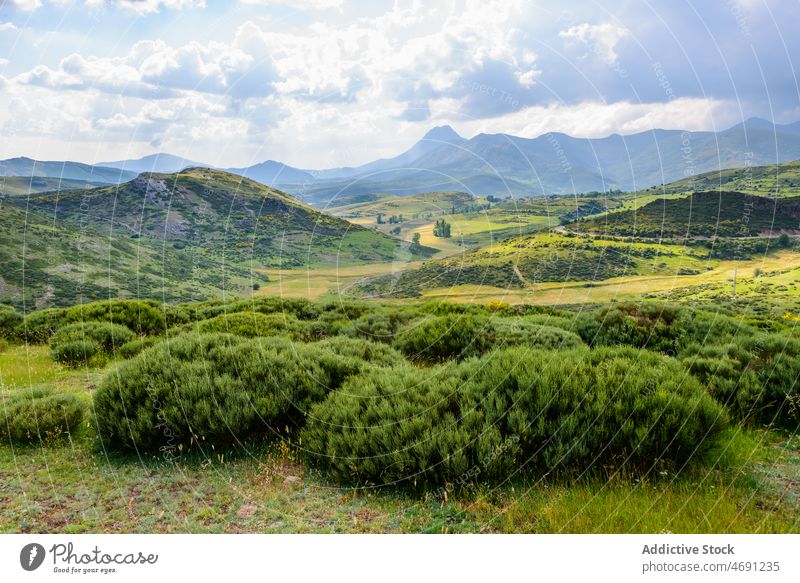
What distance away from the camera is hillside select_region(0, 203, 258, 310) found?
70375 mm

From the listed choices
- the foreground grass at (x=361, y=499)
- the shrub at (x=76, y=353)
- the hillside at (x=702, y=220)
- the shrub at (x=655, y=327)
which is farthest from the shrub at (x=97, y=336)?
the hillside at (x=702, y=220)

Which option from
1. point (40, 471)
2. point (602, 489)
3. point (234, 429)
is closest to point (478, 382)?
point (602, 489)

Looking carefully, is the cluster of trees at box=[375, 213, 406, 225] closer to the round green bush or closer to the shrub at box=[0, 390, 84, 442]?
the round green bush

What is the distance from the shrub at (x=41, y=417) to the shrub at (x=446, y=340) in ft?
28.8

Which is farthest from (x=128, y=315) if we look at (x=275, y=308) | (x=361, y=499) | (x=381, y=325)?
(x=361, y=499)

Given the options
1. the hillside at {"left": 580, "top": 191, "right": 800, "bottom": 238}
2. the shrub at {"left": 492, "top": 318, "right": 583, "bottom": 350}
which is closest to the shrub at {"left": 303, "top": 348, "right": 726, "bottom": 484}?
the shrub at {"left": 492, "top": 318, "right": 583, "bottom": 350}

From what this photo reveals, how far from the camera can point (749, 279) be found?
1353 inches

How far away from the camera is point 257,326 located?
17.7m

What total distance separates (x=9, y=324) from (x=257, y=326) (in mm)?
14352

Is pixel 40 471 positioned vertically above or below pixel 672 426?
below

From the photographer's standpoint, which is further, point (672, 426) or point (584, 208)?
point (584, 208)

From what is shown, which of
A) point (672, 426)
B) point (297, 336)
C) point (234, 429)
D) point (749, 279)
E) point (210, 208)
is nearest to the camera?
point (672, 426)

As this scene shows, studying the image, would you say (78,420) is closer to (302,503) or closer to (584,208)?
(302,503)

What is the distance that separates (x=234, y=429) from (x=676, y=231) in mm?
48423
